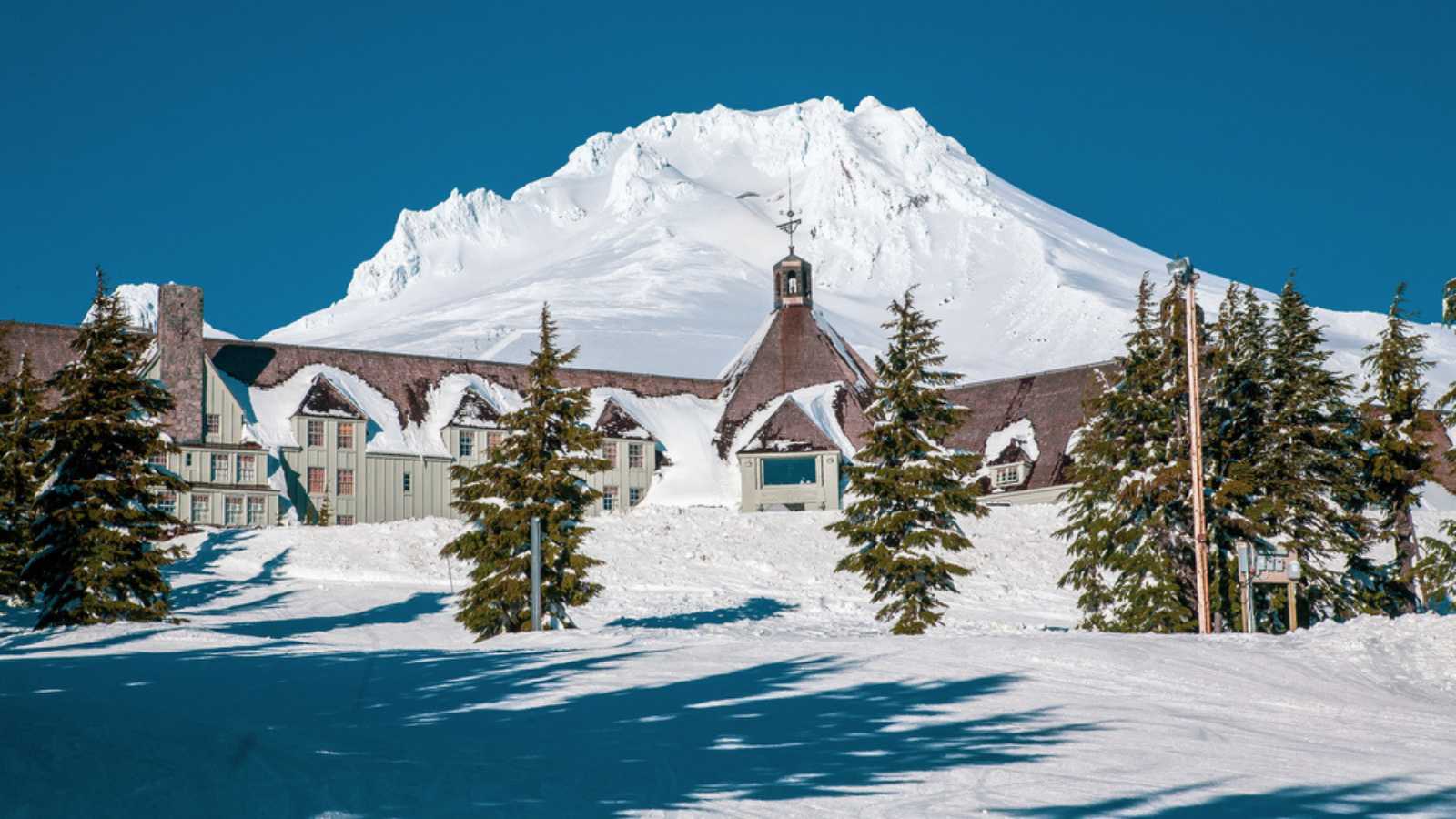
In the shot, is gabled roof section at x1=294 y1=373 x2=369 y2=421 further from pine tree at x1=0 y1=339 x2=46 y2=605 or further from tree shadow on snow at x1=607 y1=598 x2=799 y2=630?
tree shadow on snow at x1=607 y1=598 x2=799 y2=630

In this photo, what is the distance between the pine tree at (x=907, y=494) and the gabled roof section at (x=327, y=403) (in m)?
30.1

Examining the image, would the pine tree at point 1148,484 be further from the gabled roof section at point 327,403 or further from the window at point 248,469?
the window at point 248,469

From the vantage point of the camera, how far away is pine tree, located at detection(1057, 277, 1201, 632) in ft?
115

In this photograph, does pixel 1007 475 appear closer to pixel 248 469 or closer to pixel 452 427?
pixel 452 427

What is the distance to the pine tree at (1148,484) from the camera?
3516 cm

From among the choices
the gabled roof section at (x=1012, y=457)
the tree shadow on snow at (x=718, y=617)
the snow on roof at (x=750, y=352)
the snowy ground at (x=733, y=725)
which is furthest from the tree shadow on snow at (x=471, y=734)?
the snow on roof at (x=750, y=352)

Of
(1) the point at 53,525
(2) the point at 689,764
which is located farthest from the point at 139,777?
(1) the point at 53,525

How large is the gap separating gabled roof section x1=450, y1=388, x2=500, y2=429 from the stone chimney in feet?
33.4

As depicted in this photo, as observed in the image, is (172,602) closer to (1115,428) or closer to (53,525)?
(53,525)

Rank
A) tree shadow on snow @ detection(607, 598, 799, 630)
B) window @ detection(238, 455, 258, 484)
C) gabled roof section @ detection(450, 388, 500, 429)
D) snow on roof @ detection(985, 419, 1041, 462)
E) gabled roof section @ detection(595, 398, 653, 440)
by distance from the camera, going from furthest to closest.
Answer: gabled roof section @ detection(595, 398, 653, 440) < gabled roof section @ detection(450, 388, 500, 429) < snow on roof @ detection(985, 419, 1041, 462) < window @ detection(238, 455, 258, 484) < tree shadow on snow @ detection(607, 598, 799, 630)

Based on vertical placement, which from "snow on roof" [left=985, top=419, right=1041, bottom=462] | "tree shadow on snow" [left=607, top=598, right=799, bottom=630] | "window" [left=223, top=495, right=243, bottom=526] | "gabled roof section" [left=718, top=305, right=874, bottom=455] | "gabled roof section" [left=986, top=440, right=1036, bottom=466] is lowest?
"tree shadow on snow" [left=607, top=598, right=799, bottom=630]

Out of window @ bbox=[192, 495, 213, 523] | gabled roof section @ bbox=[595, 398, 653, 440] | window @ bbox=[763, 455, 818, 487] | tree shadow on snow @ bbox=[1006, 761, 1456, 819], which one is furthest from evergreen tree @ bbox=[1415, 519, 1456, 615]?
window @ bbox=[192, 495, 213, 523]

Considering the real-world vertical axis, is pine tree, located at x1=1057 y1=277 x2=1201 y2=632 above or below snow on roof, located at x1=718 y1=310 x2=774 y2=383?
below

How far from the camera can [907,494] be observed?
36938 mm
